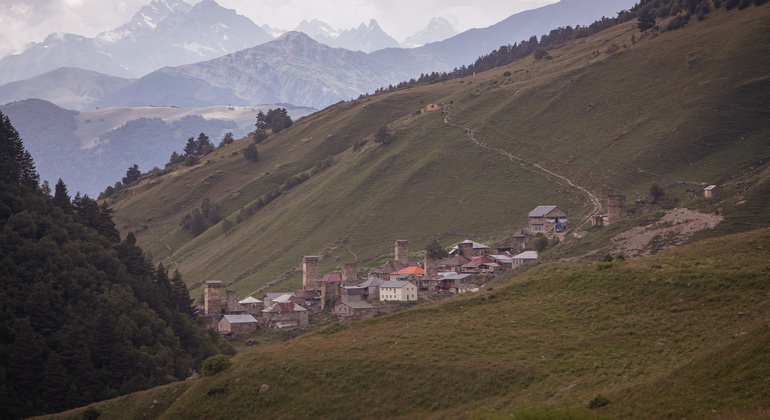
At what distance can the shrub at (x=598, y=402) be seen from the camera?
29422 millimetres

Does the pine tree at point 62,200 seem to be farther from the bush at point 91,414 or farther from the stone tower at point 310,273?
the bush at point 91,414

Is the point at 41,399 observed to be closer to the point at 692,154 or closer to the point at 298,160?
the point at 692,154

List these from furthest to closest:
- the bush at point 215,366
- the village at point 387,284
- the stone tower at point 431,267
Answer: the stone tower at point 431,267
the village at point 387,284
the bush at point 215,366

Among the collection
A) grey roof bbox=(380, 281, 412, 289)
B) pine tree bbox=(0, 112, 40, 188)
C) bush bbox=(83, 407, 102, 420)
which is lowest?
grey roof bbox=(380, 281, 412, 289)

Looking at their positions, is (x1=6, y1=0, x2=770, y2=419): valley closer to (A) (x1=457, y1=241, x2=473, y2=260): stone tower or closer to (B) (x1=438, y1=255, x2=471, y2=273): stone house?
(B) (x1=438, y1=255, x2=471, y2=273): stone house

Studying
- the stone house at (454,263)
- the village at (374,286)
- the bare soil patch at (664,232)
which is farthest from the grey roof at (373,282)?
the bare soil patch at (664,232)

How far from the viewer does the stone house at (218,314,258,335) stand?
88875 millimetres

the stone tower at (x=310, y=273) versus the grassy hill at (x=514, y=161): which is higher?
the grassy hill at (x=514, y=161)

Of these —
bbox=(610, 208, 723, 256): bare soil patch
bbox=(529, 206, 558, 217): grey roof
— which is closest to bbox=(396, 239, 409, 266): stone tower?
bbox=(529, 206, 558, 217): grey roof

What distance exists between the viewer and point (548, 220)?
10844 cm

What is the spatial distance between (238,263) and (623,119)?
3172 inches

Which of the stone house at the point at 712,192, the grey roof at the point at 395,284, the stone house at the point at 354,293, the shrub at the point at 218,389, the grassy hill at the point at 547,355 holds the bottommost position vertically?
the stone house at the point at 354,293

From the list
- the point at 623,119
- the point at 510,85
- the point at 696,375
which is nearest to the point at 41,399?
the point at 696,375

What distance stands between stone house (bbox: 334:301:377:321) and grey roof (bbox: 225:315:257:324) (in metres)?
11.7
